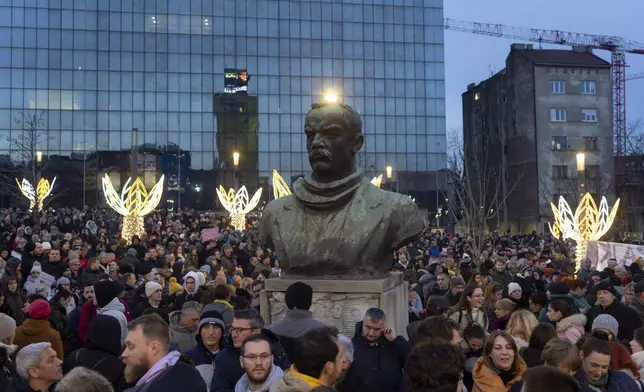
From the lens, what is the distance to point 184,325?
7180 millimetres

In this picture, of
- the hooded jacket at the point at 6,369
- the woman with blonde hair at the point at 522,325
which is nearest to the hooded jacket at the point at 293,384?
the hooded jacket at the point at 6,369

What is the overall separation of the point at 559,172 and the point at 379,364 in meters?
51.7

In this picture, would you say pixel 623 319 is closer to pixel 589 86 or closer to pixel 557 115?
pixel 557 115

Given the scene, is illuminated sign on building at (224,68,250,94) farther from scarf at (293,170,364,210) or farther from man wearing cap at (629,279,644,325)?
scarf at (293,170,364,210)

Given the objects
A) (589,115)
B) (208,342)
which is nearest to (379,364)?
(208,342)

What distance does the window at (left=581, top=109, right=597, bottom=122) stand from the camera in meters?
55.0

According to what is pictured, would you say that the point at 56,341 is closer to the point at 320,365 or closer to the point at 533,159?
the point at 320,365

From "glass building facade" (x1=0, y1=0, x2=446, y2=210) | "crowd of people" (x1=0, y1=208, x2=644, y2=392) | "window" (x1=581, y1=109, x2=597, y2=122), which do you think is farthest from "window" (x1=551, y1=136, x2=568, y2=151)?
"crowd of people" (x1=0, y1=208, x2=644, y2=392)

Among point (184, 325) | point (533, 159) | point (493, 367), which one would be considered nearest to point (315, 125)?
point (184, 325)

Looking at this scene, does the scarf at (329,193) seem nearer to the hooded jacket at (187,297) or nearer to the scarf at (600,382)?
the hooded jacket at (187,297)

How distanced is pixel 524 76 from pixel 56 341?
175 ft

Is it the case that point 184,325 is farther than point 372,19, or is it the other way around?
point 372,19

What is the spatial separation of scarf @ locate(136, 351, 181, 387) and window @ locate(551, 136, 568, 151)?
176 ft

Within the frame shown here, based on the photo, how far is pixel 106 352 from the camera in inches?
216
